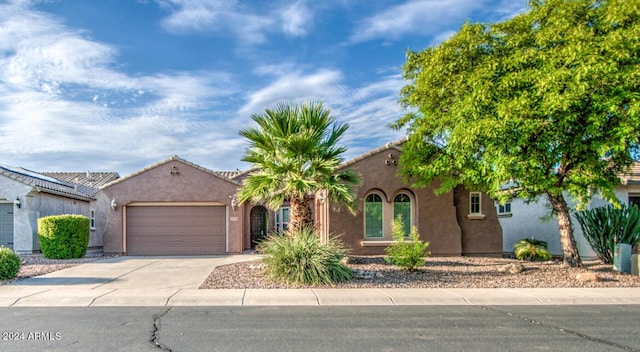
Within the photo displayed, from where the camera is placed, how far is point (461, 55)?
13391 mm

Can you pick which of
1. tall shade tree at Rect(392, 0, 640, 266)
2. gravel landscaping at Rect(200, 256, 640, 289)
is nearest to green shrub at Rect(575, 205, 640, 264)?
gravel landscaping at Rect(200, 256, 640, 289)

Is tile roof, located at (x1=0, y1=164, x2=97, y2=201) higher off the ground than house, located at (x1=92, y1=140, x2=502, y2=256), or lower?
higher

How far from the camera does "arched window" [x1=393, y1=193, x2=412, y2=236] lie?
18.2 metres

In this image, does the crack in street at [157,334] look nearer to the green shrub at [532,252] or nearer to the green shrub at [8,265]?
the green shrub at [8,265]

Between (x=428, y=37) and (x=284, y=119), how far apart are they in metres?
5.44

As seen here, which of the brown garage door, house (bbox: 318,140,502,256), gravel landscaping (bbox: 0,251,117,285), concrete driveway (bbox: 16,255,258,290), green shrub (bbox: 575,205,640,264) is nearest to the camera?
concrete driveway (bbox: 16,255,258,290)

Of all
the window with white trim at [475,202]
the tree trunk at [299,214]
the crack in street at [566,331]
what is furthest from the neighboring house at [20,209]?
the crack in street at [566,331]

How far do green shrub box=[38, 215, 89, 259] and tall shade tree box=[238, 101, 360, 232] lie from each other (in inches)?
322

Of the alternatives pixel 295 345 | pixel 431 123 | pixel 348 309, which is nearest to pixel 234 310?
pixel 348 309

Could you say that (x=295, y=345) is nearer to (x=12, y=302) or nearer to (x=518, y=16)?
(x=12, y=302)

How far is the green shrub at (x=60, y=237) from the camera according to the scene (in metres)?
17.6

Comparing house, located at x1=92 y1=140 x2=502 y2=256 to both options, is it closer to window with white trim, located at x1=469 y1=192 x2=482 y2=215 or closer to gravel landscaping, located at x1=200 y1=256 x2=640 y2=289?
window with white trim, located at x1=469 y1=192 x2=482 y2=215

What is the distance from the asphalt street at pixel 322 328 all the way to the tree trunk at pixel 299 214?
4690 mm

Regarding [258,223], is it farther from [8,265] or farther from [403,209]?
[8,265]
